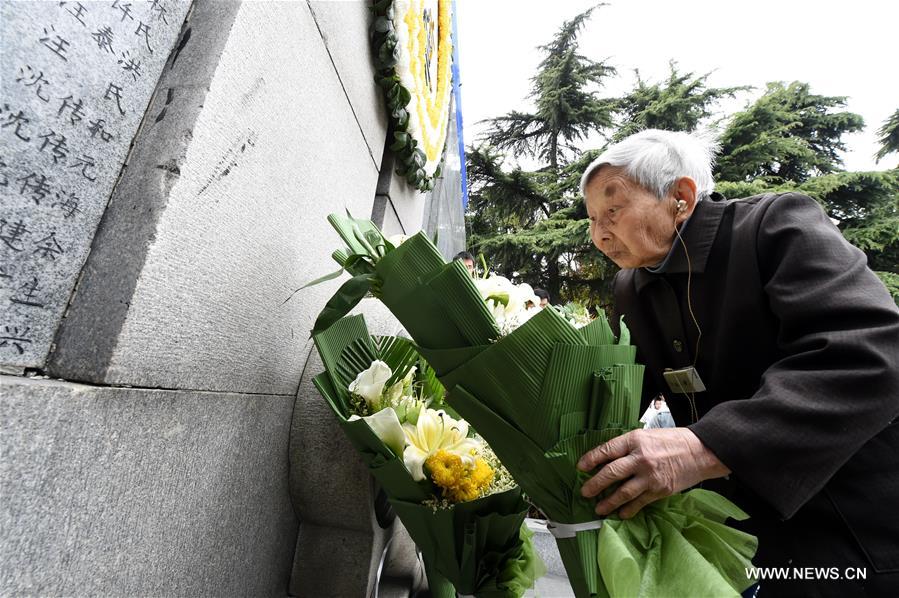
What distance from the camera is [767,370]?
113cm

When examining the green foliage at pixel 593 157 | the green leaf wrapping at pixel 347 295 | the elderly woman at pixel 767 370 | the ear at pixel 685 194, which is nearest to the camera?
the elderly woman at pixel 767 370

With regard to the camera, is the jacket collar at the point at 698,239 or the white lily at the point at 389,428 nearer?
the white lily at the point at 389,428

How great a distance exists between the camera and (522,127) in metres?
16.0

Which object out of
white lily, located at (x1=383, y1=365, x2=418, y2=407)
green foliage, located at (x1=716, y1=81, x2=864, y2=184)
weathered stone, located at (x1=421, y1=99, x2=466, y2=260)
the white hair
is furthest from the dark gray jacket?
green foliage, located at (x1=716, y1=81, x2=864, y2=184)

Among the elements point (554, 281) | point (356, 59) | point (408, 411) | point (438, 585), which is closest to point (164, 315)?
point (408, 411)

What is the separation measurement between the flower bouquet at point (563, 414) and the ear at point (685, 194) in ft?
2.41

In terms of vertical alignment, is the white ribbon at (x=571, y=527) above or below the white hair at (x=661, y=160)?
below

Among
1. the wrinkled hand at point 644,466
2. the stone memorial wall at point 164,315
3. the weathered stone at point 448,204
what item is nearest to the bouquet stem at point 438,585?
the stone memorial wall at point 164,315

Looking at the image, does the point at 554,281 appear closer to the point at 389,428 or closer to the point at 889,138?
the point at 889,138

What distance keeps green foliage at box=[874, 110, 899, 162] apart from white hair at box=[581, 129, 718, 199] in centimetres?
1715

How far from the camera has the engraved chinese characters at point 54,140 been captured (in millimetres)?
761

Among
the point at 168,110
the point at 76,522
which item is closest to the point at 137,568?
the point at 76,522

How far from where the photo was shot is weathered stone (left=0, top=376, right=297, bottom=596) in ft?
2.29

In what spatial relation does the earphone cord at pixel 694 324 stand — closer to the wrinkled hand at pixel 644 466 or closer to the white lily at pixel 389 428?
the wrinkled hand at pixel 644 466
